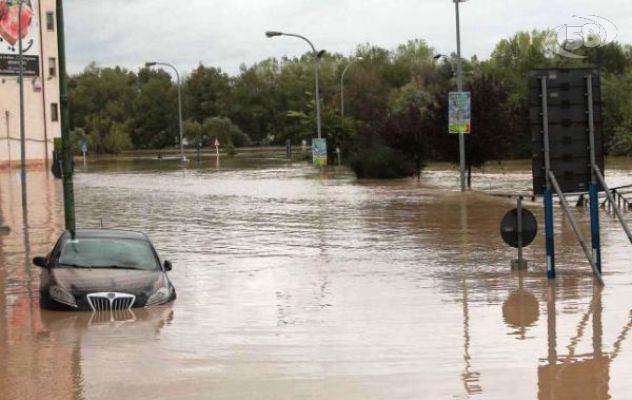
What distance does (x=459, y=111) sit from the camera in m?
42.0

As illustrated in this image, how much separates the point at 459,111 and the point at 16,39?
37.3 m

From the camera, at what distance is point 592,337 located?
11953 millimetres

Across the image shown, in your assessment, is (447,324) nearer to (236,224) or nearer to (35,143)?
(236,224)

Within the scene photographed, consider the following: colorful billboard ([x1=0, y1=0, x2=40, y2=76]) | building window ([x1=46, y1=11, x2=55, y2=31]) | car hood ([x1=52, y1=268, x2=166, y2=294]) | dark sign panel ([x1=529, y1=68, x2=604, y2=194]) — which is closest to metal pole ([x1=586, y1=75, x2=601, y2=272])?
dark sign panel ([x1=529, y1=68, x2=604, y2=194])

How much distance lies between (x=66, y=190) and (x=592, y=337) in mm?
11702

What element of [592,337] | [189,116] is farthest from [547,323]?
[189,116]

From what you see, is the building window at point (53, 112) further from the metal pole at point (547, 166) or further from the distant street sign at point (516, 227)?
the metal pole at point (547, 166)

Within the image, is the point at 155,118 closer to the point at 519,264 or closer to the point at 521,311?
the point at 519,264

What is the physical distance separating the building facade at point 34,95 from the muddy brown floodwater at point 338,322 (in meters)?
47.2

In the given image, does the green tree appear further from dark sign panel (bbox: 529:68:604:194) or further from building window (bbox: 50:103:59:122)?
dark sign panel (bbox: 529:68:604:194)

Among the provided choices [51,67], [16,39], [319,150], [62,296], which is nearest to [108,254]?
[62,296]

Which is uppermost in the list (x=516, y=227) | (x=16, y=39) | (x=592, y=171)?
(x=16, y=39)

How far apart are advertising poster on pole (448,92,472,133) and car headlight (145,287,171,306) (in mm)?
28253

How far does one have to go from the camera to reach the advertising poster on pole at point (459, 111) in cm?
4178
